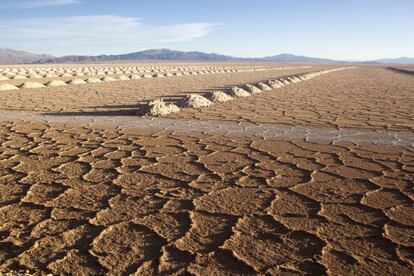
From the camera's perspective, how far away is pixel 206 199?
338 centimetres

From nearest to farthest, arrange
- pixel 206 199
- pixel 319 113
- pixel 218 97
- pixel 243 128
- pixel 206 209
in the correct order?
pixel 206 209 < pixel 206 199 < pixel 243 128 < pixel 319 113 < pixel 218 97

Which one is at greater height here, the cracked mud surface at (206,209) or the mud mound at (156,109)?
the cracked mud surface at (206,209)

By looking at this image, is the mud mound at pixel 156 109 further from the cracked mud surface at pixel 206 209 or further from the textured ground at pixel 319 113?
the cracked mud surface at pixel 206 209

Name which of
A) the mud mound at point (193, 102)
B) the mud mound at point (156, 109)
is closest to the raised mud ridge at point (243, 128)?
the mud mound at point (156, 109)

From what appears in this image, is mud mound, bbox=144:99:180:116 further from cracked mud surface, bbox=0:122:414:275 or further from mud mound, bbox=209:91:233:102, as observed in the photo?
cracked mud surface, bbox=0:122:414:275

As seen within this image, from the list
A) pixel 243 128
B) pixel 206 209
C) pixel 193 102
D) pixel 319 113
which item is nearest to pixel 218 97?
pixel 193 102

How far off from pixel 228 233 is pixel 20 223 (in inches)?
54.5

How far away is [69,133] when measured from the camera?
6246 mm

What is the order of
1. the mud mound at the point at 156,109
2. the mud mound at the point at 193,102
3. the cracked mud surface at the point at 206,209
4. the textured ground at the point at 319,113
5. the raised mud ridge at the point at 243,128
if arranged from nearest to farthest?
the cracked mud surface at the point at 206,209 → the raised mud ridge at the point at 243,128 → the textured ground at the point at 319,113 → the mud mound at the point at 156,109 → the mud mound at the point at 193,102

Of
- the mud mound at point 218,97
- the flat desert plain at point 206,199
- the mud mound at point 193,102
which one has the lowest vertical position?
the mud mound at point 218,97

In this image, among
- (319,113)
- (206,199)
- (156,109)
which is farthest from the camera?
(319,113)

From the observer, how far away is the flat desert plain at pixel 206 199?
2.41 meters

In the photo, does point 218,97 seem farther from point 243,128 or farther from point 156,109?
point 243,128

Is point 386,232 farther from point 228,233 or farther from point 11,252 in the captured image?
point 11,252
